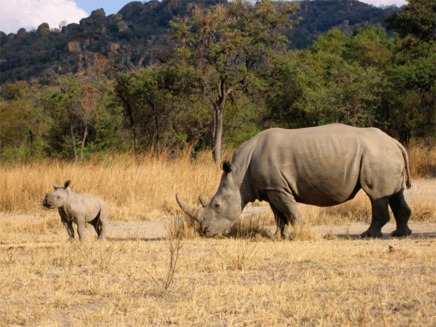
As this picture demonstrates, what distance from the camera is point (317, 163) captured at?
1051cm

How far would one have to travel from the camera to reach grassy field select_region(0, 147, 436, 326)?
5406 millimetres

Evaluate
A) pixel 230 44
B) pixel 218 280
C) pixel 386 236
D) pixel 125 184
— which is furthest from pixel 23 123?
pixel 218 280

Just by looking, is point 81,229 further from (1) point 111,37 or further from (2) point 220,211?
(1) point 111,37

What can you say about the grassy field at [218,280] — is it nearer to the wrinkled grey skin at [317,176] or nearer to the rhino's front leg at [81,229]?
the wrinkled grey skin at [317,176]

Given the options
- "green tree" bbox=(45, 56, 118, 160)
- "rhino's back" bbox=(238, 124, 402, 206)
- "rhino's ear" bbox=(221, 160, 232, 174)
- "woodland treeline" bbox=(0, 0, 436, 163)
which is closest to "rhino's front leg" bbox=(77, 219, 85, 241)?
"rhino's ear" bbox=(221, 160, 232, 174)

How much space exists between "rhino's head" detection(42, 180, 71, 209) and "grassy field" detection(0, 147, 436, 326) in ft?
2.75

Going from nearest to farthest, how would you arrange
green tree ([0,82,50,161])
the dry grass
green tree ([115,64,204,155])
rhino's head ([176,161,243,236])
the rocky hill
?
the dry grass < rhino's head ([176,161,243,236]) < green tree ([115,64,204,155]) < green tree ([0,82,50,161]) < the rocky hill

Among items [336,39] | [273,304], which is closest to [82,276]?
[273,304]

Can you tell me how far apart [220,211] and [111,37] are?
465 ft

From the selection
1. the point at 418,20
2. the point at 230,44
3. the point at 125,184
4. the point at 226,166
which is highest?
the point at 418,20

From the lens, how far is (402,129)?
95.8 ft

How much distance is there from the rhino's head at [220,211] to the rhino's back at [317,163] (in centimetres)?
36

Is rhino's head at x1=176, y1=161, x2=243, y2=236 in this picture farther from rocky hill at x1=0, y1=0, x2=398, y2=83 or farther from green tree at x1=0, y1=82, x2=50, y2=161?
rocky hill at x1=0, y1=0, x2=398, y2=83

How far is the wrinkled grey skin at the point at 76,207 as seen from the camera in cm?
1041
